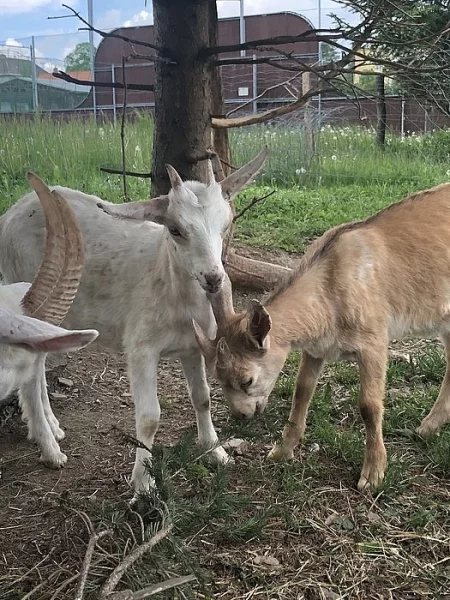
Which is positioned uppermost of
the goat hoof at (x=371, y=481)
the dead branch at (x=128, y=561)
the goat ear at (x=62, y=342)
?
the goat ear at (x=62, y=342)

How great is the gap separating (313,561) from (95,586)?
0.91 metres

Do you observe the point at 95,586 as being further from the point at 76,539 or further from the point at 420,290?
the point at 420,290

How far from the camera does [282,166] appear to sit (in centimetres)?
1092

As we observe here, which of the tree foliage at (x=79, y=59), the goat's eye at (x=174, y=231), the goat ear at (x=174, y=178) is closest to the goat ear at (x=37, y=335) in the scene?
the goat's eye at (x=174, y=231)

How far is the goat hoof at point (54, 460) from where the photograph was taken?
12.6 feet

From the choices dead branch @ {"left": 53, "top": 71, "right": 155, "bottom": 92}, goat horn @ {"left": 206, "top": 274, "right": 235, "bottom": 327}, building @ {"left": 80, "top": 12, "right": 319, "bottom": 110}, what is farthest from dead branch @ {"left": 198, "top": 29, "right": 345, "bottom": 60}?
building @ {"left": 80, "top": 12, "right": 319, "bottom": 110}

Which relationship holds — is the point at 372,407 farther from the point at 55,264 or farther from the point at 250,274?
the point at 250,274

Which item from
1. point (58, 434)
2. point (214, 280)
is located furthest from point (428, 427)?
point (58, 434)

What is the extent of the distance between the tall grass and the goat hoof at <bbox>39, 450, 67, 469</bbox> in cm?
414

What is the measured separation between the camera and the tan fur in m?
3.23

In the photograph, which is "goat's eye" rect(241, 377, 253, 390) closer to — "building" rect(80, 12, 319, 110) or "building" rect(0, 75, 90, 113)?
"building" rect(80, 12, 319, 110)

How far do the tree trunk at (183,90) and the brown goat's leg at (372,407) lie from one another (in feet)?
6.86

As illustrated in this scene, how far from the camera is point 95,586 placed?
2.73 meters

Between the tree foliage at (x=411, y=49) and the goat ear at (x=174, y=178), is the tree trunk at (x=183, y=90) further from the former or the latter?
the goat ear at (x=174, y=178)
